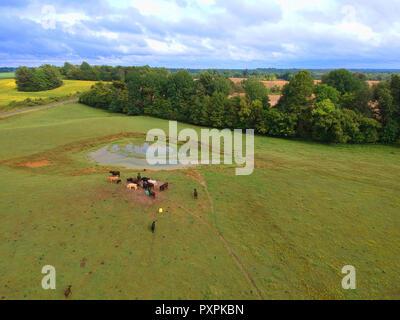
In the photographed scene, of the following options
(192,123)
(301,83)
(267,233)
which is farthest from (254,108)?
(267,233)

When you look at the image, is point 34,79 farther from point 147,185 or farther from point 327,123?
point 327,123

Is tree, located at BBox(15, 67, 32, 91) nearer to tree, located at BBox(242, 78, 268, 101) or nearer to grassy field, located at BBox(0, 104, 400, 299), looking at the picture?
grassy field, located at BBox(0, 104, 400, 299)

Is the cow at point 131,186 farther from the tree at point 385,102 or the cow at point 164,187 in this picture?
the tree at point 385,102

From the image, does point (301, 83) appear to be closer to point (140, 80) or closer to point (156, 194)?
point (156, 194)

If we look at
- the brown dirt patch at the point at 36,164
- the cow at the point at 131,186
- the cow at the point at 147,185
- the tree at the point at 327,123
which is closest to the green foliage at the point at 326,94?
the tree at the point at 327,123

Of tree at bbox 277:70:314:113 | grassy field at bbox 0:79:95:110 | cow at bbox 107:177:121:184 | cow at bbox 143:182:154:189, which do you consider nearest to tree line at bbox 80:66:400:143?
tree at bbox 277:70:314:113
